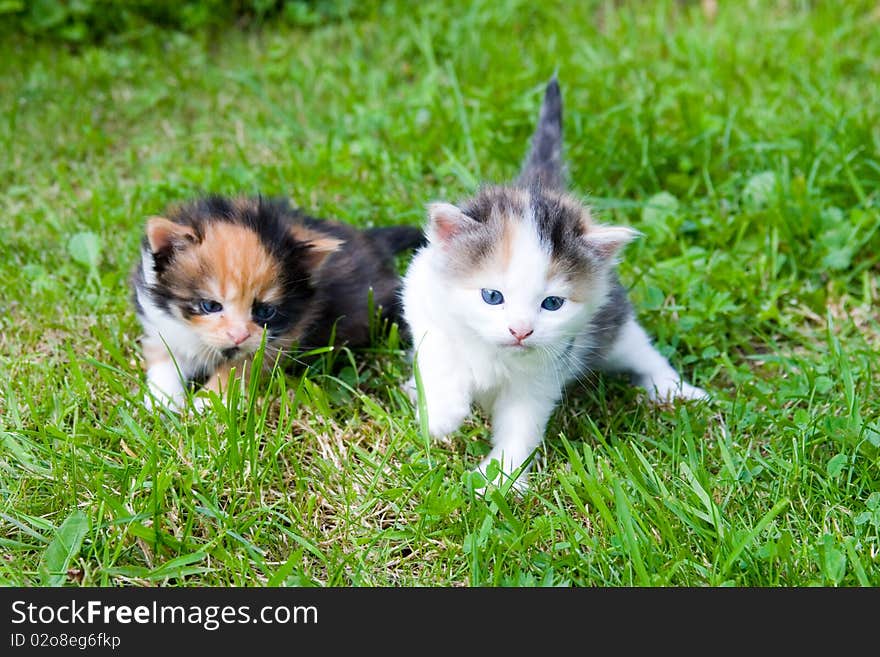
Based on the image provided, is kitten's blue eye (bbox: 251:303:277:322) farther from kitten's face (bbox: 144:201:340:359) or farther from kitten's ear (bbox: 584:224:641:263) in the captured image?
kitten's ear (bbox: 584:224:641:263)

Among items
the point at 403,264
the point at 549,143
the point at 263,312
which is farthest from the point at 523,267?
the point at 403,264

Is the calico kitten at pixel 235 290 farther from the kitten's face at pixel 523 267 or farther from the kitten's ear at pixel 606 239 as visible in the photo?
the kitten's ear at pixel 606 239

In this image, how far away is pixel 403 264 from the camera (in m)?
3.92

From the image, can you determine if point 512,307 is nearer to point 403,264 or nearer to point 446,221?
point 446,221

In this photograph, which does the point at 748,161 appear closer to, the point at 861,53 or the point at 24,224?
the point at 861,53

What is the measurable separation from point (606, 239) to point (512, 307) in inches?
15.8

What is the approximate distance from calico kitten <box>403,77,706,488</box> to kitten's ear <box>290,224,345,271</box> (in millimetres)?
314

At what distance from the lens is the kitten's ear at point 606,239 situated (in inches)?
110

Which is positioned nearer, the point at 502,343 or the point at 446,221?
the point at 502,343

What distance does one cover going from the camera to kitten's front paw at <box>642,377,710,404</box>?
333 centimetres

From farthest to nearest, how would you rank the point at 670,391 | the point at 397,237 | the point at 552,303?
the point at 397,237 < the point at 670,391 < the point at 552,303

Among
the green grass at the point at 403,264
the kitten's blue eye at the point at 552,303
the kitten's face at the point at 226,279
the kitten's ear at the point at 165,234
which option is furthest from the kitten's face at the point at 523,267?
the kitten's ear at the point at 165,234

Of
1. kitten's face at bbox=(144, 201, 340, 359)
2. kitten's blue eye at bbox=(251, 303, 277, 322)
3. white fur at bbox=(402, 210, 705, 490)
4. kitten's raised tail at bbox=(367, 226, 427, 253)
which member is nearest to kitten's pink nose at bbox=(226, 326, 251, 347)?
kitten's face at bbox=(144, 201, 340, 359)

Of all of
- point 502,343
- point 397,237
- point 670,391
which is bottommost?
point 670,391
